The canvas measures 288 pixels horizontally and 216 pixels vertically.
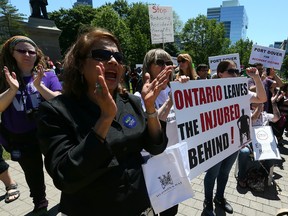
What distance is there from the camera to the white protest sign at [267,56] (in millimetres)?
5734

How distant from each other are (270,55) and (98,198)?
5.98 metres

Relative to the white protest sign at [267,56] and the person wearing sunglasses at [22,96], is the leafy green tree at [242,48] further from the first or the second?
the person wearing sunglasses at [22,96]

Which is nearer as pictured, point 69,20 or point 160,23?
point 160,23

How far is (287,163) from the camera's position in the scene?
494 cm

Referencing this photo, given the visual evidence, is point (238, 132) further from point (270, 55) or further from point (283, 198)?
point (270, 55)

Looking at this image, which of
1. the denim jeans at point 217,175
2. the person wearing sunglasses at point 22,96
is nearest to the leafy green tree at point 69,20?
the person wearing sunglasses at point 22,96

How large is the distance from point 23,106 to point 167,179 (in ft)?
6.09

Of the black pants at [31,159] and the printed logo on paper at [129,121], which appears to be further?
the black pants at [31,159]

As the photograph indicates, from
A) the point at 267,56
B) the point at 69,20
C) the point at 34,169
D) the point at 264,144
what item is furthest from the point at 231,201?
the point at 69,20

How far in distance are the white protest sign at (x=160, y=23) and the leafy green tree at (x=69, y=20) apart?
35.5 metres

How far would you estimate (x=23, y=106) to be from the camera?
2500mm

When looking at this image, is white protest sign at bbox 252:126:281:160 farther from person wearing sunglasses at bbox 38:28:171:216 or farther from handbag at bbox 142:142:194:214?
person wearing sunglasses at bbox 38:28:171:216

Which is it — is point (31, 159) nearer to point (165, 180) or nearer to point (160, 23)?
point (165, 180)

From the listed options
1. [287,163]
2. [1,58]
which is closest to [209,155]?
[1,58]
